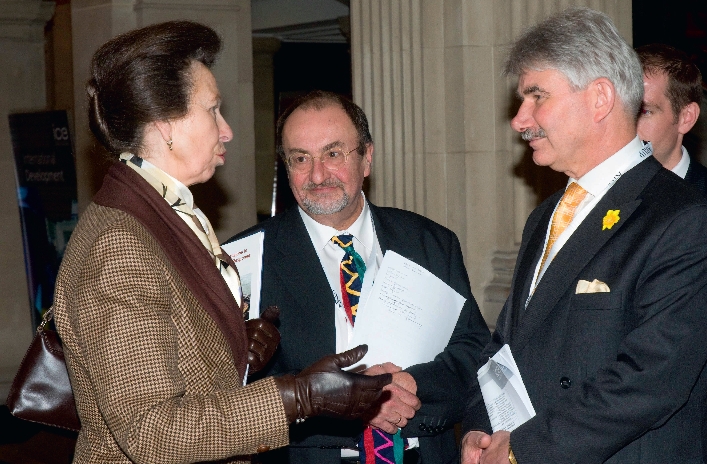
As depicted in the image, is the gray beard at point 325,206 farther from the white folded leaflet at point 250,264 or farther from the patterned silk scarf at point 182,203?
the patterned silk scarf at point 182,203

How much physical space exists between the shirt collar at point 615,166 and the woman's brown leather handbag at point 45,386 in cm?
154

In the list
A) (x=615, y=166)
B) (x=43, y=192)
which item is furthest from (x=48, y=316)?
(x=43, y=192)

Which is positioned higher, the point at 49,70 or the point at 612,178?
the point at 49,70

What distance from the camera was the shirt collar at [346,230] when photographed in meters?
3.27

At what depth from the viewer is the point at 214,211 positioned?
6000 mm

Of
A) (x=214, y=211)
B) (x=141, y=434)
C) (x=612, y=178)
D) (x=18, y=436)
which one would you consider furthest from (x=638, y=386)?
(x=18, y=436)

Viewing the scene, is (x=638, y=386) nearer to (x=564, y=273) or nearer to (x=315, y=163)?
(x=564, y=273)

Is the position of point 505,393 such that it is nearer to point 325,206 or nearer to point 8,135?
point 325,206

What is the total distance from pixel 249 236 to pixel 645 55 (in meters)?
1.96

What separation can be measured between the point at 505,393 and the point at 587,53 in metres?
0.98

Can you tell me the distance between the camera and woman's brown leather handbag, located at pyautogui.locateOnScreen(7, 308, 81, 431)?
2367 millimetres

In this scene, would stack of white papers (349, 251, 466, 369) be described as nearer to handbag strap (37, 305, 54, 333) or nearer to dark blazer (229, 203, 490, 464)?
dark blazer (229, 203, 490, 464)

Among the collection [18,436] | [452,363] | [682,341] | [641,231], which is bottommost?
[18,436]

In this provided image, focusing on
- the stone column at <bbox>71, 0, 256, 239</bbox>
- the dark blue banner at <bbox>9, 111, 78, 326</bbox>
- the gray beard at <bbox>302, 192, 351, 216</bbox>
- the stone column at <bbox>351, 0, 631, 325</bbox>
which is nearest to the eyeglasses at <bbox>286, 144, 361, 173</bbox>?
the gray beard at <bbox>302, 192, 351, 216</bbox>
